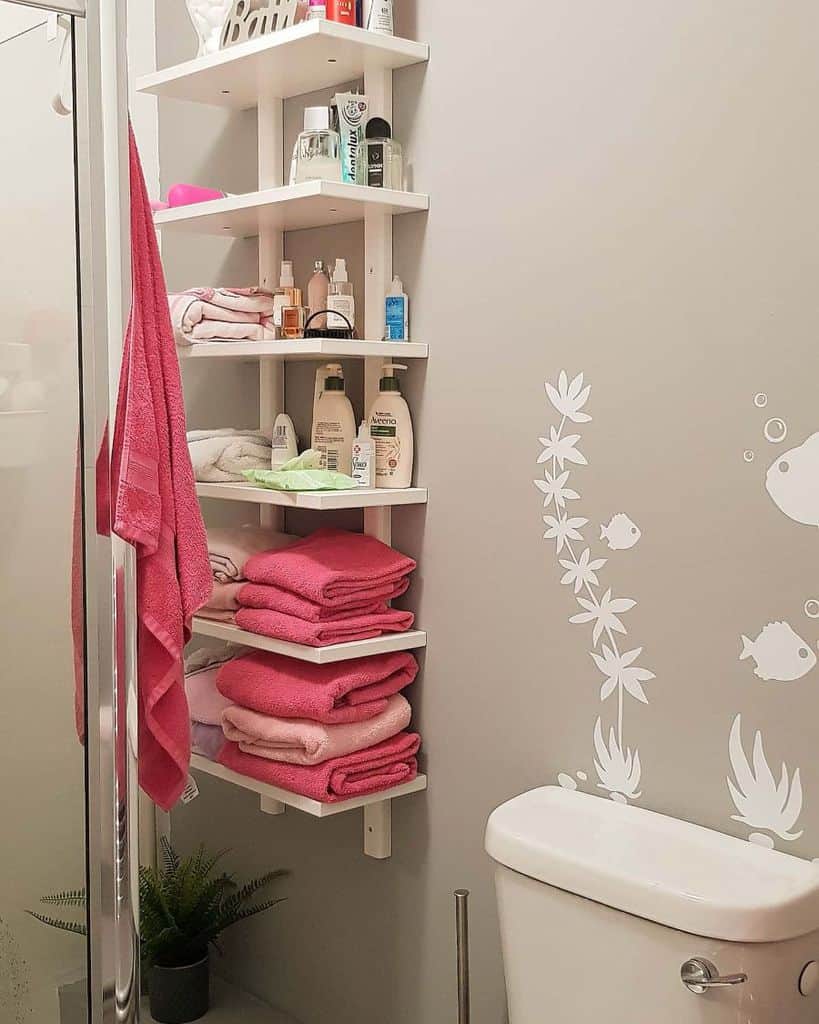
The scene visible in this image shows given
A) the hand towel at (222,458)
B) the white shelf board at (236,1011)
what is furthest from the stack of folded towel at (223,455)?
the white shelf board at (236,1011)

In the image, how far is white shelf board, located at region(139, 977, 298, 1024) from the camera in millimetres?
2246

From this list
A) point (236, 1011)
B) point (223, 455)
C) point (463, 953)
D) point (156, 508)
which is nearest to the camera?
point (156, 508)

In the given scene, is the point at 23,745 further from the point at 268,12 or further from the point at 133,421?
the point at 268,12

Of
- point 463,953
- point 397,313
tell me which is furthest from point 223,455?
point 463,953

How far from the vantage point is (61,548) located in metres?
1.31

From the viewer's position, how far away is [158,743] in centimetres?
176

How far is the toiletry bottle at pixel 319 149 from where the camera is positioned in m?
1.88

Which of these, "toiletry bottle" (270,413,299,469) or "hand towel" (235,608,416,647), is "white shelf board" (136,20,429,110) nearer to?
"toiletry bottle" (270,413,299,469)

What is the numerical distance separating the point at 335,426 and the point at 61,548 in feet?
2.47

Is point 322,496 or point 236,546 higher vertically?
point 322,496

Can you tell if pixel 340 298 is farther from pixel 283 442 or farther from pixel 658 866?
pixel 658 866

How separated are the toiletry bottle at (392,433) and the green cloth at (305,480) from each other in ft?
0.21

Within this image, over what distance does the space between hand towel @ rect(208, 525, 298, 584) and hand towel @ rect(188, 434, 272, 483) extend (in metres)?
0.10

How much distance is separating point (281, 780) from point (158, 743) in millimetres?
227
